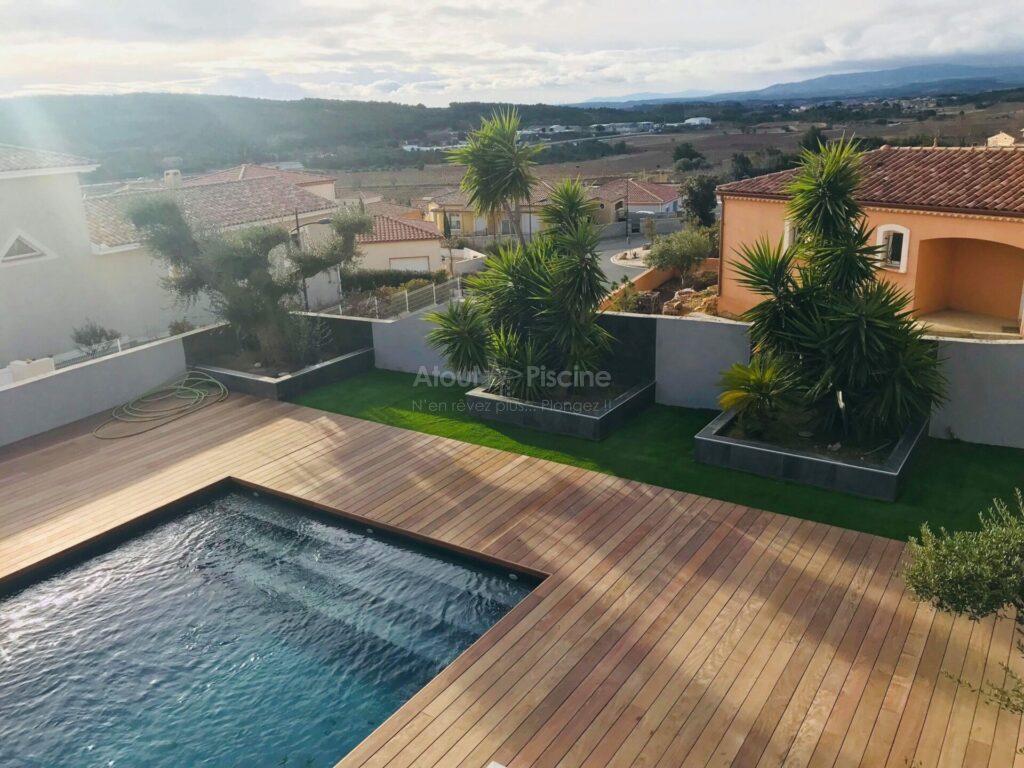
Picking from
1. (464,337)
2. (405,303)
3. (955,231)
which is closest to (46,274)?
(405,303)

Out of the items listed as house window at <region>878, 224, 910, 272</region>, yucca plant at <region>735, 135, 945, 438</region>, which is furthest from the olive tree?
house window at <region>878, 224, 910, 272</region>

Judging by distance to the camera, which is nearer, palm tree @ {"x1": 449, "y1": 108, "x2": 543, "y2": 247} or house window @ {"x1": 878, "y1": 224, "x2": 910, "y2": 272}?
palm tree @ {"x1": 449, "y1": 108, "x2": 543, "y2": 247}

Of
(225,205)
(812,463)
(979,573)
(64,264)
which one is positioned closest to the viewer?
(979,573)

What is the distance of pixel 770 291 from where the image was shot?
9109mm

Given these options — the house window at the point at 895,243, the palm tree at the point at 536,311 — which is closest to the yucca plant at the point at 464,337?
the palm tree at the point at 536,311

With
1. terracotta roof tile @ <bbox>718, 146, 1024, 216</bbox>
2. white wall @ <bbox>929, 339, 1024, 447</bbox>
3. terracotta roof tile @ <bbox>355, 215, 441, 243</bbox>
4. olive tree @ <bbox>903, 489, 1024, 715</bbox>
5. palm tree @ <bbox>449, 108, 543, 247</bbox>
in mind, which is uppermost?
palm tree @ <bbox>449, 108, 543, 247</bbox>

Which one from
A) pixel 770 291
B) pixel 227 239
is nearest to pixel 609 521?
pixel 770 291

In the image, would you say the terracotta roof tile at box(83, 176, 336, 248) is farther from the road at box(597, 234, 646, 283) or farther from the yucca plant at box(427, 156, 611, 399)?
the road at box(597, 234, 646, 283)

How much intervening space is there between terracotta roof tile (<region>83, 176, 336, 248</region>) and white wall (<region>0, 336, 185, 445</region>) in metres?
5.17

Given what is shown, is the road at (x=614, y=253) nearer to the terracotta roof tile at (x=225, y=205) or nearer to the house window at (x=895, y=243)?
the terracotta roof tile at (x=225, y=205)

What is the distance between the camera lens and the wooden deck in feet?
16.6

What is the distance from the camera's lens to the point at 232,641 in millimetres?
6742

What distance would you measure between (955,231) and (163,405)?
14.0m

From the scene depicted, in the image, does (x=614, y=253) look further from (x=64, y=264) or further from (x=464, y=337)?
(x=464, y=337)
